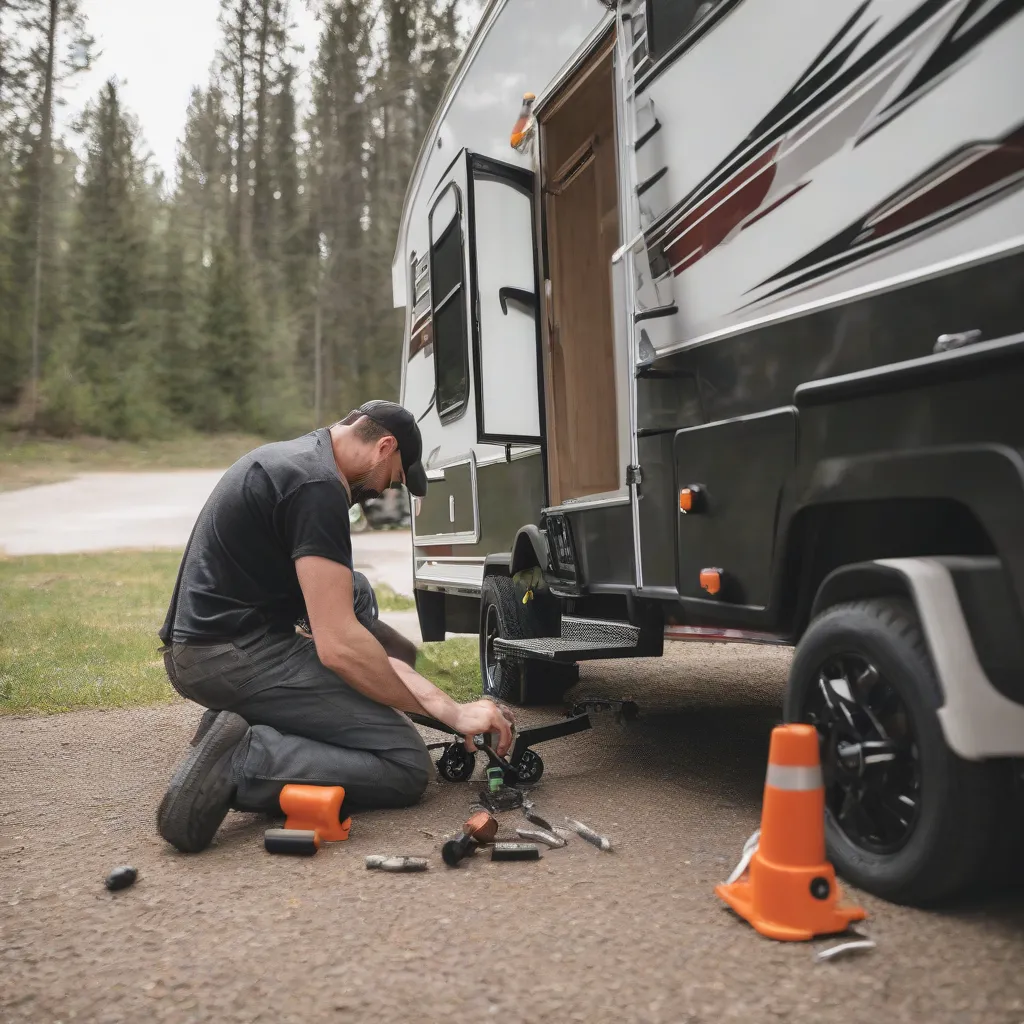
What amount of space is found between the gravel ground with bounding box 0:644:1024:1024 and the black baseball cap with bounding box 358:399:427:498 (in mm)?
1173

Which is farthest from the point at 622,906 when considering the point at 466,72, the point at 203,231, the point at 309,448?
the point at 203,231

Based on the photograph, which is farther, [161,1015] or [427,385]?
[427,385]

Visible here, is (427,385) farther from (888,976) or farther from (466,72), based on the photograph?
(888,976)

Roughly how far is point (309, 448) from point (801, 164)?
182 cm

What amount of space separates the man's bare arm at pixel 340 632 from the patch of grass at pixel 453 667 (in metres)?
2.24

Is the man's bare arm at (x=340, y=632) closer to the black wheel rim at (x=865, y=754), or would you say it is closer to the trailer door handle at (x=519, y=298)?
the black wheel rim at (x=865, y=754)

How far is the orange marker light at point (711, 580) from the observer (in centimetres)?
318

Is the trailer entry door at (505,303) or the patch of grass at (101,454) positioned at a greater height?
the patch of grass at (101,454)

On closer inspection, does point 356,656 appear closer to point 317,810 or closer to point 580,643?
point 317,810

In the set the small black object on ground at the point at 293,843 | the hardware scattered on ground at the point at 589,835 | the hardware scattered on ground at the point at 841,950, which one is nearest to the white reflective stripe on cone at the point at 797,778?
the hardware scattered on ground at the point at 841,950

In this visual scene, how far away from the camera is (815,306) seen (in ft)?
8.95

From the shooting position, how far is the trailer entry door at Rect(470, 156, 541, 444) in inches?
193

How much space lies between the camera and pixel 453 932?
244cm

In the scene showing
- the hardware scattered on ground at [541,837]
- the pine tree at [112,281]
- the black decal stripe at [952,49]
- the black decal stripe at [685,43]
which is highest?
the pine tree at [112,281]
